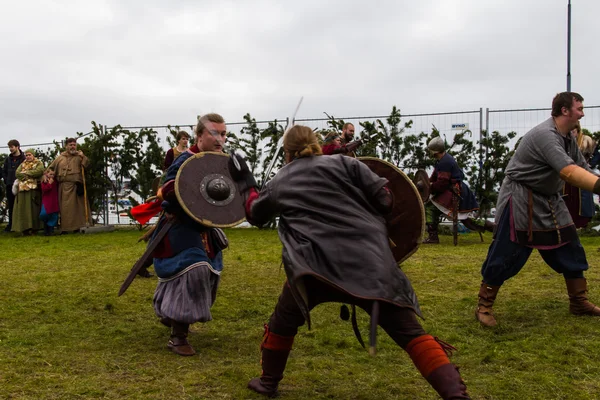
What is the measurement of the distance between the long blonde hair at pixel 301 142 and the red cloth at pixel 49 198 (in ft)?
35.7

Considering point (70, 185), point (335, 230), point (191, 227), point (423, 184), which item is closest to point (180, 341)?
point (191, 227)

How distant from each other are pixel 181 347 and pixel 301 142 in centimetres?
182

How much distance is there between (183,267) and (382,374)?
4.69ft

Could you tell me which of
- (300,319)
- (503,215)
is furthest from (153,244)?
(503,215)

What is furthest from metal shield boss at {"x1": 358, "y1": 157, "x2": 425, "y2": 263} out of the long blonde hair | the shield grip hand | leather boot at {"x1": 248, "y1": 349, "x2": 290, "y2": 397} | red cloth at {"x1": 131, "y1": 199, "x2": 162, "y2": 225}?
red cloth at {"x1": 131, "y1": 199, "x2": 162, "y2": 225}

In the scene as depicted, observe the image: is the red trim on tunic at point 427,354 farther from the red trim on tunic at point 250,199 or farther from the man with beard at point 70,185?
the man with beard at point 70,185

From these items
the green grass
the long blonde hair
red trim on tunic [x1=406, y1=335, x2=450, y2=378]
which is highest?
the long blonde hair

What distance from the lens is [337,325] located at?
4.95m

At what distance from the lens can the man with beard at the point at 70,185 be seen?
512 inches

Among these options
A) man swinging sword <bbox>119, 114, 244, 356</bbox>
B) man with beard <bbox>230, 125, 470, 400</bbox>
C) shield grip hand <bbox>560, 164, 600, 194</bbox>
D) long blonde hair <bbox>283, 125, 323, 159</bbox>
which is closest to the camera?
man with beard <bbox>230, 125, 470, 400</bbox>

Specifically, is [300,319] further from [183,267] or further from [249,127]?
[249,127]

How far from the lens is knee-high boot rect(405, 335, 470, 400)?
8.95 feet

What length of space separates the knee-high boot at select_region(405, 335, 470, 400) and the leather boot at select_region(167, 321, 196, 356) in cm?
182

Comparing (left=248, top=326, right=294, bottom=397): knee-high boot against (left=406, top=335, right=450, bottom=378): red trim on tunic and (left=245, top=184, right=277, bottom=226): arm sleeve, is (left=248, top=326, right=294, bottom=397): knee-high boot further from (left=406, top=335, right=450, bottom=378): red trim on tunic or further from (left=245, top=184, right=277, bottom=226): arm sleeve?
(left=406, top=335, right=450, bottom=378): red trim on tunic
